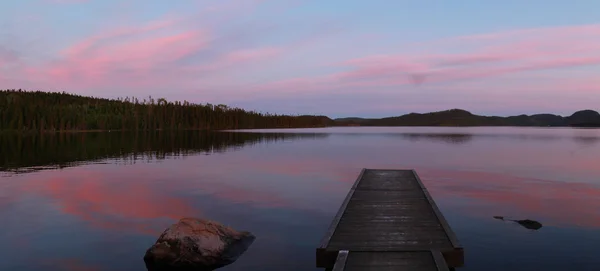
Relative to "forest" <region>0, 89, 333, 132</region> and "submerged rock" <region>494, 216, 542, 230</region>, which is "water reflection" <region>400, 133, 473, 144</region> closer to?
"submerged rock" <region>494, 216, 542, 230</region>

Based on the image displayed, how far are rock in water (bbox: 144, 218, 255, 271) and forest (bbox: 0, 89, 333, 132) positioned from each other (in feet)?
392

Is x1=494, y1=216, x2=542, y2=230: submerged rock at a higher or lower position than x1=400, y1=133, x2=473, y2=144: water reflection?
lower

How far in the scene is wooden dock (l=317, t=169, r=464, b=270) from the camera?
34.3 feet

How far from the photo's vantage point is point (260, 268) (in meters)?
12.3

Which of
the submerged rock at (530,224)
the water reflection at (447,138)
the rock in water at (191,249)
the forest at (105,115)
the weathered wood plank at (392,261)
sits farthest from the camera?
the forest at (105,115)

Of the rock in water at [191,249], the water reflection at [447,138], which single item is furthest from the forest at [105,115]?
the rock in water at [191,249]

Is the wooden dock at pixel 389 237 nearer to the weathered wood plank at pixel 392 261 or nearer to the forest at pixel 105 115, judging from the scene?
the weathered wood plank at pixel 392 261

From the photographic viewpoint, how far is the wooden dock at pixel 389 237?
10469 mm

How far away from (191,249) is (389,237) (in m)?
5.72

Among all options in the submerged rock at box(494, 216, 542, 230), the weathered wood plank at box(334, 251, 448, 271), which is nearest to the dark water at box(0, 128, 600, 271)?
the submerged rock at box(494, 216, 542, 230)

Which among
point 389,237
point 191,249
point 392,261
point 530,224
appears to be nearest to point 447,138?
point 530,224

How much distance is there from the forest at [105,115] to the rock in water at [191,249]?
11960cm

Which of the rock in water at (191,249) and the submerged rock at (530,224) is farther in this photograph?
the submerged rock at (530,224)

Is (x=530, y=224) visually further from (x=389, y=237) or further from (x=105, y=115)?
(x=105, y=115)
